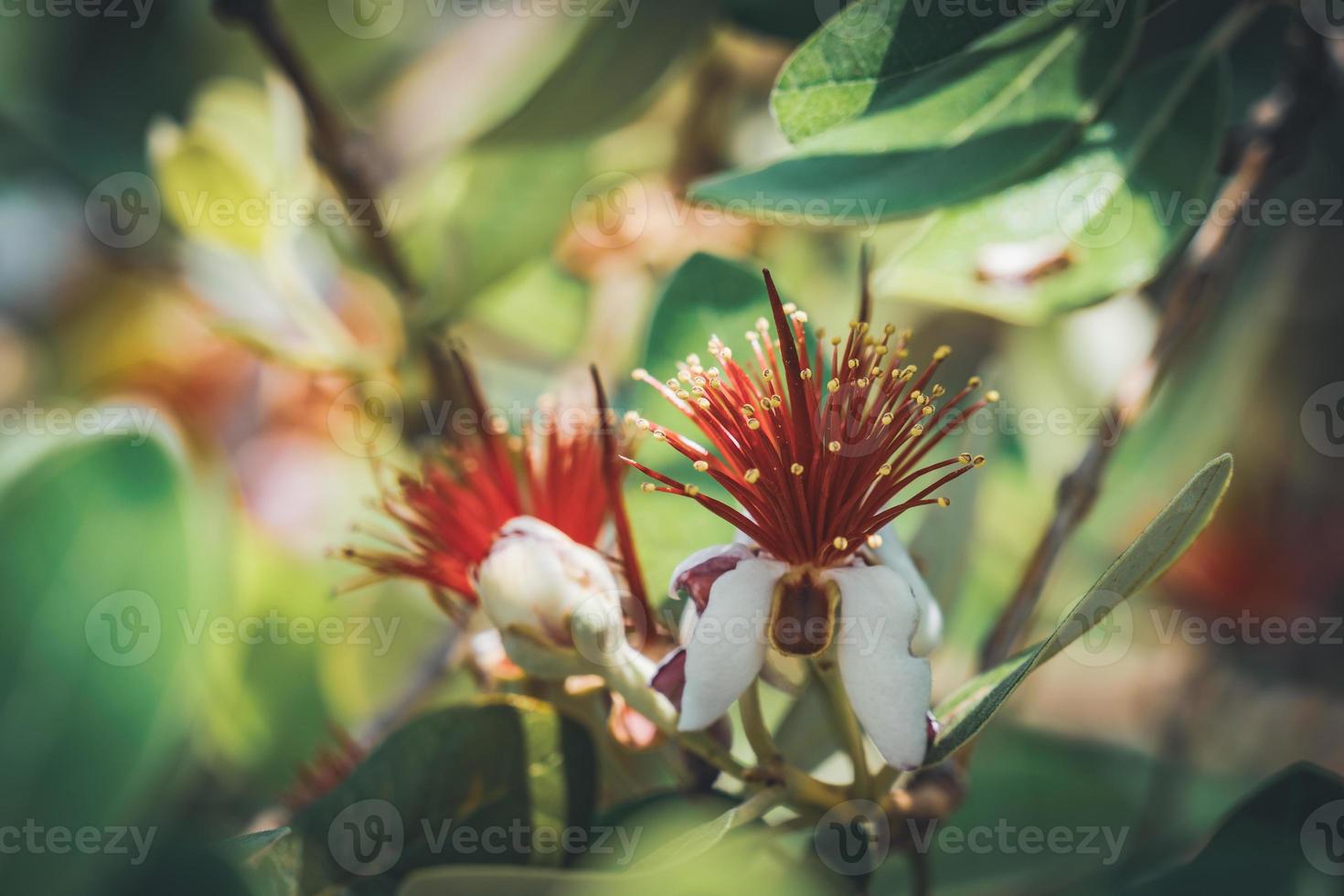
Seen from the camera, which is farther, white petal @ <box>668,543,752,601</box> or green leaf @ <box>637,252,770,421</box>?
green leaf @ <box>637,252,770,421</box>

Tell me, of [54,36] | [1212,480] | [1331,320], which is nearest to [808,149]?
[1212,480]

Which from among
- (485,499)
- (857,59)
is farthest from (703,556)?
(857,59)

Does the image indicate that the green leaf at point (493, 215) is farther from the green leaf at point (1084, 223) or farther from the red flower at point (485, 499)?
the green leaf at point (1084, 223)

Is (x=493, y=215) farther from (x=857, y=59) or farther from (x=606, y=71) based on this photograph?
(x=857, y=59)

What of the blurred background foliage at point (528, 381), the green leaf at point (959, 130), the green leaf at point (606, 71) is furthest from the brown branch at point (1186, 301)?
the green leaf at point (606, 71)

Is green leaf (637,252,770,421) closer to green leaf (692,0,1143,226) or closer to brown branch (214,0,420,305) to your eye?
green leaf (692,0,1143,226)

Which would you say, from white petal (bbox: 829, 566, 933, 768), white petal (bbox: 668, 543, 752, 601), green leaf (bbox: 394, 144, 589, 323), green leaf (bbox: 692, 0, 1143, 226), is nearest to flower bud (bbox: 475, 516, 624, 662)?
white petal (bbox: 668, 543, 752, 601)
